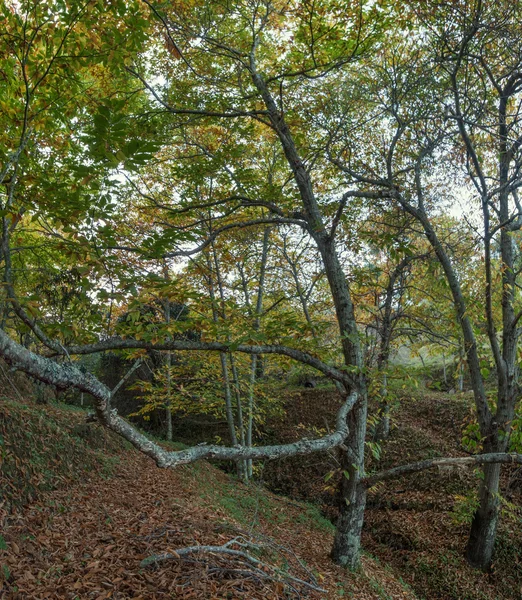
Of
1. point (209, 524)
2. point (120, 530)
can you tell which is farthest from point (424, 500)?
point (120, 530)

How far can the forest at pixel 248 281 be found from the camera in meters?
3.27

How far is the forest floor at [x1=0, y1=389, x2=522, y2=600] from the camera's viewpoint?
340 centimetres

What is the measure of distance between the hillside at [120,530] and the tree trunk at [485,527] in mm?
1573

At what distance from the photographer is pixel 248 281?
10.7 metres

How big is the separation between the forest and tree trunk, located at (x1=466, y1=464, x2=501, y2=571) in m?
0.04

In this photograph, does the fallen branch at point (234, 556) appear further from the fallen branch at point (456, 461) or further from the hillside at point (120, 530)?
the fallen branch at point (456, 461)

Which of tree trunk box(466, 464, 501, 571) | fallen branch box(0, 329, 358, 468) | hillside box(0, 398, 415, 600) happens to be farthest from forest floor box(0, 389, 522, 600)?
fallen branch box(0, 329, 358, 468)

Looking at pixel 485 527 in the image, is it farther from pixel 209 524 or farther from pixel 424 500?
pixel 209 524

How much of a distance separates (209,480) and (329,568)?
13.9 ft

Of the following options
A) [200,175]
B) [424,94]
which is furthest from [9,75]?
[424,94]

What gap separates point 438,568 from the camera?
711 cm

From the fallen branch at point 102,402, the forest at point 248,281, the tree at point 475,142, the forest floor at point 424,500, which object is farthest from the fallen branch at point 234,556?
the tree at point 475,142

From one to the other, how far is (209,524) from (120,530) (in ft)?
3.20

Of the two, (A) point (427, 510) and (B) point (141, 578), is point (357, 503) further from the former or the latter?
(A) point (427, 510)
